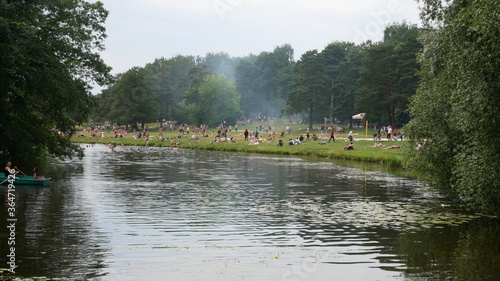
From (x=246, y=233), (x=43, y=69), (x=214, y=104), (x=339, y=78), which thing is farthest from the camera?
(x=214, y=104)

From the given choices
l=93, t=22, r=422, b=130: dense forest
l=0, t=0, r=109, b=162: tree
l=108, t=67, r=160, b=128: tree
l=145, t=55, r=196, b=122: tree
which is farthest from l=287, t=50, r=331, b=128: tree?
l=0, t=0, r=109, b=162: tree

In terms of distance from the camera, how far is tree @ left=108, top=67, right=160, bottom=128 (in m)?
129

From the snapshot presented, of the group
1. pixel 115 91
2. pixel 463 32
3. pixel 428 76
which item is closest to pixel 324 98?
pixel 115 91

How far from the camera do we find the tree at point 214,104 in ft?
430

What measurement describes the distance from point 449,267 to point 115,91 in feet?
433

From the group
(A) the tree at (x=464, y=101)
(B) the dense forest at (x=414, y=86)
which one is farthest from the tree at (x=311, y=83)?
(A) the tree at (x=464, y=101)

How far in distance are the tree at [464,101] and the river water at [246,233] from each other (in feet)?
7.18

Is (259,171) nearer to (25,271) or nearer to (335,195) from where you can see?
(335,195)

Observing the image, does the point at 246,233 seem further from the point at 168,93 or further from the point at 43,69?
the point at 168,93

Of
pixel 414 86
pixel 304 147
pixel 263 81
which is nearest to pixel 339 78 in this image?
pixel 414 86

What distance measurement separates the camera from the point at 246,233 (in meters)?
21.4

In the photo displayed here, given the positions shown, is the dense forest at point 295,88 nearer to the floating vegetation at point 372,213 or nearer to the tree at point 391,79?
the tree at point 391,79

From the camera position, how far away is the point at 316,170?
5094 cm

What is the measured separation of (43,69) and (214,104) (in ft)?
320
